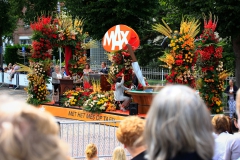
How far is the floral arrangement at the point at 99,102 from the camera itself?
15.3 meters

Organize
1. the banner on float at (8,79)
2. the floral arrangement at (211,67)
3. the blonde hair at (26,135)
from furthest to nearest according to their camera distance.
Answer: the banner on float at (8,79), the floral arrangement at (211,67), the blonde hair at (26,135)

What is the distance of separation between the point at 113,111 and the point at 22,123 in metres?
13.4

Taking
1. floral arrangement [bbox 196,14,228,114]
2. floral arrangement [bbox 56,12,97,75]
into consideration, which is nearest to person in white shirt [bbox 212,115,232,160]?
floral arrangement [bbox 196,14,228,114]

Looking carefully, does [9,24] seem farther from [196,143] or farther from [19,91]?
[196,143]

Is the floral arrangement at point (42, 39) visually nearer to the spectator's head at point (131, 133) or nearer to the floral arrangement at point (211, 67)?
the floral arrangement at point (211, 67)

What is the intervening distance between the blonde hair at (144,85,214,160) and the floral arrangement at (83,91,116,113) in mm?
12837

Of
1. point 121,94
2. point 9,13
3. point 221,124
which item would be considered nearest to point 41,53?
point 121,94

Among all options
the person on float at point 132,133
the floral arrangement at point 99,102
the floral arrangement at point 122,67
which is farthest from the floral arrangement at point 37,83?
the person on float at point 132,133

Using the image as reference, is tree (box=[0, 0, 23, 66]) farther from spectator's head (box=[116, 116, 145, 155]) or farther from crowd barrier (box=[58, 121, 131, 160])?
spectator's head (box=[116, 116, 145, 155])

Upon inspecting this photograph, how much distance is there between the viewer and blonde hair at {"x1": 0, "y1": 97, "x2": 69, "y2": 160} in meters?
1.80

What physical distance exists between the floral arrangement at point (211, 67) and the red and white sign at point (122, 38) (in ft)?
7.91

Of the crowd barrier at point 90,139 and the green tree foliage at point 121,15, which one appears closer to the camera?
the crowd barrier at point 90,139

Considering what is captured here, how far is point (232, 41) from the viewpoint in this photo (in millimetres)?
21609

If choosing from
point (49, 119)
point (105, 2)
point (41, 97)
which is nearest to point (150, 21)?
point (105, 2)
